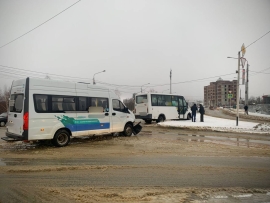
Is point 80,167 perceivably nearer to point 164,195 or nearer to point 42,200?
point 42,200

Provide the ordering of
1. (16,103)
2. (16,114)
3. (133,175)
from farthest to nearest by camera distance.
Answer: (16,103)
(16,114)
(133,175)

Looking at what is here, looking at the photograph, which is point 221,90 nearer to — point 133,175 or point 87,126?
point 87,126

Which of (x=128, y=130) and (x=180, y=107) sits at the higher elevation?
(x=180, y=107)

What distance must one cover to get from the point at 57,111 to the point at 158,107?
1196 centimetres

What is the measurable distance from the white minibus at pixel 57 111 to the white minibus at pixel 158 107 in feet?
25.8

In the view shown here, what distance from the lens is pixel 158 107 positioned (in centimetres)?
1925

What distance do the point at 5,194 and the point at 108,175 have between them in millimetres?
2279

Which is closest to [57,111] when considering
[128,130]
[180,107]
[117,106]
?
[117,106]

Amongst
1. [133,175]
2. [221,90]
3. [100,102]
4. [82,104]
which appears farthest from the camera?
[221,90]

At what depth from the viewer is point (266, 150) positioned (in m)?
8.52

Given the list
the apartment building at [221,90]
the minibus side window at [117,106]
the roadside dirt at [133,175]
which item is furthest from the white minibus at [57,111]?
the apartment building at [221,90]

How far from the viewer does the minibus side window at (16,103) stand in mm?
8087

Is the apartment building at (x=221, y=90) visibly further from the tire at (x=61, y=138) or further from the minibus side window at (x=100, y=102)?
the tire at (x=61, y=138)

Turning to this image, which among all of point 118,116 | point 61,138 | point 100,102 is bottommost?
point 61,138
